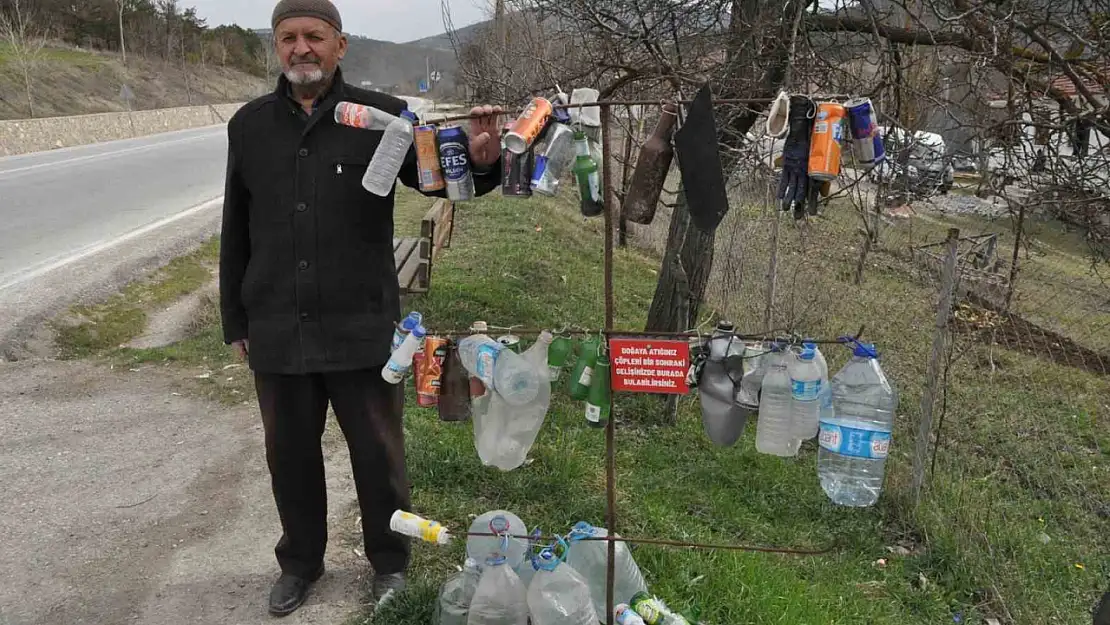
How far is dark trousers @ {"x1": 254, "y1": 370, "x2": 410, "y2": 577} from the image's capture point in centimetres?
270

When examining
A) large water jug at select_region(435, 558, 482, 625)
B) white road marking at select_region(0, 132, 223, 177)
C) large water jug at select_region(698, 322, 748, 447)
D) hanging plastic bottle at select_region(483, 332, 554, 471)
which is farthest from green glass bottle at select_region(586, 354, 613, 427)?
white road marking at select_region(0, 132, 223, 177)

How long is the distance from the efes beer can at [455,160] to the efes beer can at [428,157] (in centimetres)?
2

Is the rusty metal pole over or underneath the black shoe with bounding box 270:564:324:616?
over

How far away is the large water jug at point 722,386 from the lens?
2.14m

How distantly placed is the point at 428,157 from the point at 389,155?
0.15 metres

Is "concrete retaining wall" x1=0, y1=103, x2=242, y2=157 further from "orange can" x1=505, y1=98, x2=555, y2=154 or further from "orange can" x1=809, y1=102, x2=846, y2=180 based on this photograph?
"orange can" x1=809, y1=102, x2=846, y2=180

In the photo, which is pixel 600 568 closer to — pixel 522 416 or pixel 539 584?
pixel 539 584

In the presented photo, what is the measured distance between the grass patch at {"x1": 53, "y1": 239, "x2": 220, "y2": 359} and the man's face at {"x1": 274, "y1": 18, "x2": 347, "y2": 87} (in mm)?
4450

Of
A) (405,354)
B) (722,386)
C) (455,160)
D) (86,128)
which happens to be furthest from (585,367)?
(86,128)

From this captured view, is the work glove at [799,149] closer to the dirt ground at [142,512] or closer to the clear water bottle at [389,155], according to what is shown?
the clear water bottle at [389,155]

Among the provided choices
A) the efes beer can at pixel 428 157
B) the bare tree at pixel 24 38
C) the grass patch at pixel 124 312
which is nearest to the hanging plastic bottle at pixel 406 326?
the efes beer can at pixel 428 157

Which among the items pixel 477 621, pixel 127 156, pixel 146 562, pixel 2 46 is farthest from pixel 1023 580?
pixel 2 46

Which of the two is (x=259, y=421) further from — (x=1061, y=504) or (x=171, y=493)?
(x=1061, y=504)

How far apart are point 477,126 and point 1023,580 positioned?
3199 mm
